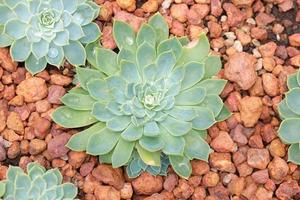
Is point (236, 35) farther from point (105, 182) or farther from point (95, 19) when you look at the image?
point (105, 182)

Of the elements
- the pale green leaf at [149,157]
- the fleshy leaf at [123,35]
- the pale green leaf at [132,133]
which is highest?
the fleshy leaf at [123,35]

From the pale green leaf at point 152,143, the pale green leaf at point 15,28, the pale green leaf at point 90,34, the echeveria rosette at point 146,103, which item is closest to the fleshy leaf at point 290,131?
the echeveria rosette at point 146,103

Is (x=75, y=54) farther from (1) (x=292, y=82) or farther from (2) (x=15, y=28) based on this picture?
(1) (x=292, y=82)

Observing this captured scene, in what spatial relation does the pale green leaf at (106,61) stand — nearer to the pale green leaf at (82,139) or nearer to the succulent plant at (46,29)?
the succulent plant at (46,29)

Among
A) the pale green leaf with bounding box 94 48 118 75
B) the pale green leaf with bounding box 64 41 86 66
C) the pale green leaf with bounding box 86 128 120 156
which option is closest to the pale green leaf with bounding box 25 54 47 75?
the pale green leaf with bounding box 64 41 86 66

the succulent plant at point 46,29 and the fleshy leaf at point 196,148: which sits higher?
the succulent plant at point 46,29
